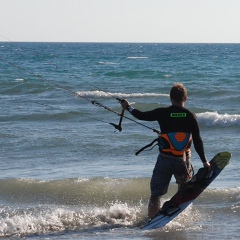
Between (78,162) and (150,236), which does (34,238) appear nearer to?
(150,236)

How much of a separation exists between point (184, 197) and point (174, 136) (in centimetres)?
85

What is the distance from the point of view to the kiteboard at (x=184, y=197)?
308 inches

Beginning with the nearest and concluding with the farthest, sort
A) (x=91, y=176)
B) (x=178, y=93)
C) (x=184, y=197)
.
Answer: (x=178, y=93) < (x=184, y=197) < (x=91, y=176)

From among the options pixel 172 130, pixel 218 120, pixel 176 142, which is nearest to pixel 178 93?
pixel 172 130

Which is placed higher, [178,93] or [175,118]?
[178,93]

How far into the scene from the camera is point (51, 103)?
23.8 meters

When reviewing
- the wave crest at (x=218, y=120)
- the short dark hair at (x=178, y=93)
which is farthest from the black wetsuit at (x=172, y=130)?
the wave crest at (x=218, y=120)

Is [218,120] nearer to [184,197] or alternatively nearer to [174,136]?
[184,197]

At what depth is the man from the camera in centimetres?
739

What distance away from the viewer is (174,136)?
7457mm

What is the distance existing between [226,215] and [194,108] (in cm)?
1287

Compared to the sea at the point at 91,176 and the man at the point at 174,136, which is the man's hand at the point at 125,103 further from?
the sea at the point at 91,176

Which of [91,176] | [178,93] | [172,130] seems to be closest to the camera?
[178,93]

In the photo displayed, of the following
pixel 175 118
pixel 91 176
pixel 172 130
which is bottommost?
pixel 91 176
